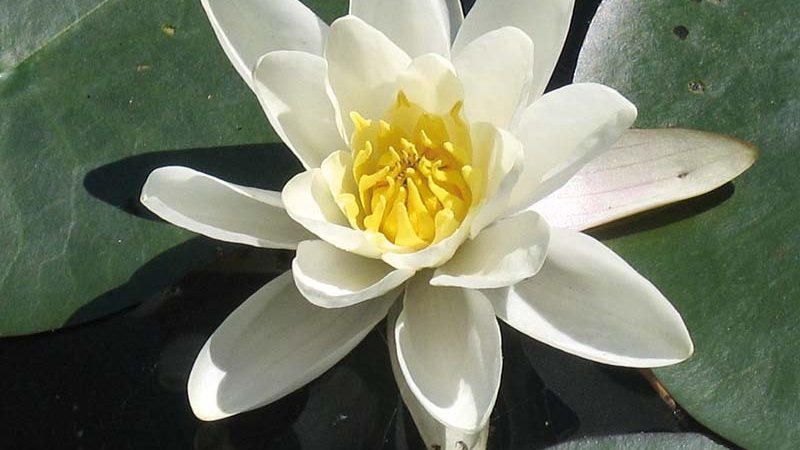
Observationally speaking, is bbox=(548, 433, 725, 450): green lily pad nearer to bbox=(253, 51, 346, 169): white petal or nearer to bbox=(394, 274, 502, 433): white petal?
bbox=(394, 274, 502, 433): white petal

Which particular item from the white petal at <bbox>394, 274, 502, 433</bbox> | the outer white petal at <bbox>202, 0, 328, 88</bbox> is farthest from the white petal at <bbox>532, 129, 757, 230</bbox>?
the outer white petal at <bbox>202, 0, 328, 88</bbox>

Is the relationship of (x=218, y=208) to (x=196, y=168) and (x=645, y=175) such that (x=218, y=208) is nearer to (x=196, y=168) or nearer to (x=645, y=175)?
(x=196, y=168)

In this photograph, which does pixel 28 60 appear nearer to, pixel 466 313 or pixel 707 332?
pixel 466 313

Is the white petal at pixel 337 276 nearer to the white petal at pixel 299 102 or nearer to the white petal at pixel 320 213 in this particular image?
the white petal at pixel 320 213

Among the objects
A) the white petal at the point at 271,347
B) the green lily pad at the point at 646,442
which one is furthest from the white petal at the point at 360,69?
the green lily pad at the point at 646,442

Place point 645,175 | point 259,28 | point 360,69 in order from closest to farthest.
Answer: point 360,69
point 259,28
point 645,175

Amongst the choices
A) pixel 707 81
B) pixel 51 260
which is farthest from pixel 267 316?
pixel 707 81

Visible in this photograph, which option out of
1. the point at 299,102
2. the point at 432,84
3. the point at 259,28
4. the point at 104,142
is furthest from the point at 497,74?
the point at 104,142
